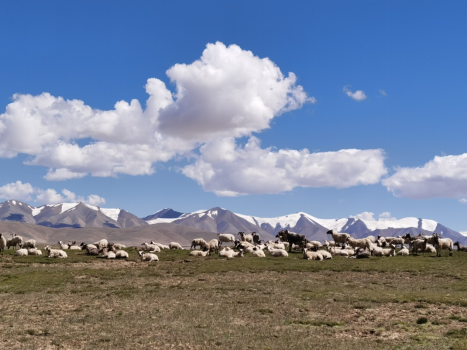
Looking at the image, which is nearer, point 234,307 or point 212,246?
point 234,307

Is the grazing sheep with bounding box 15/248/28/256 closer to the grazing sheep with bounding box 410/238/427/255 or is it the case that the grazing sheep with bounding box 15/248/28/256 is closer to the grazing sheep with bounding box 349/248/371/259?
the grazing sheep with bounding box 349/248/371/259

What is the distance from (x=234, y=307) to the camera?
23.9m

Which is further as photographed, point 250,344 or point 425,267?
point 425,267

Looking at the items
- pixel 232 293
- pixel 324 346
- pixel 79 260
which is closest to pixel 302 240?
pixel 79 260

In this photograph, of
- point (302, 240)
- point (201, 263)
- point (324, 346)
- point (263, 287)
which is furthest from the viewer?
point (302, 240)

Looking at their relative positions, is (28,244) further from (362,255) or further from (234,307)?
(234,307)

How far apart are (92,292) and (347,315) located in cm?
1726

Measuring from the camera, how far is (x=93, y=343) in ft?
56.0

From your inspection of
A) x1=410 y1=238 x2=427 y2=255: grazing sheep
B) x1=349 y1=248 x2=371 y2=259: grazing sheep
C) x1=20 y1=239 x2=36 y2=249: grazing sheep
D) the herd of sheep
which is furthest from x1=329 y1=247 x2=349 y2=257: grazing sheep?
x1=20 y1=239 x2=36 y2=249: grazing sheep

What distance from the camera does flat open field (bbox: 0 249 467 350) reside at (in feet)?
57.2

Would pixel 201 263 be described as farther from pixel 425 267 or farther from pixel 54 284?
pixel 425 267

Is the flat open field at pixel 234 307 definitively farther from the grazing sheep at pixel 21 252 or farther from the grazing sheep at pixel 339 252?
the grazing sheep at pixel 339 252

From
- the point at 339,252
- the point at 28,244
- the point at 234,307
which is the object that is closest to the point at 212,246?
the point at 339,252

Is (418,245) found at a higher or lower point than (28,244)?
higher
